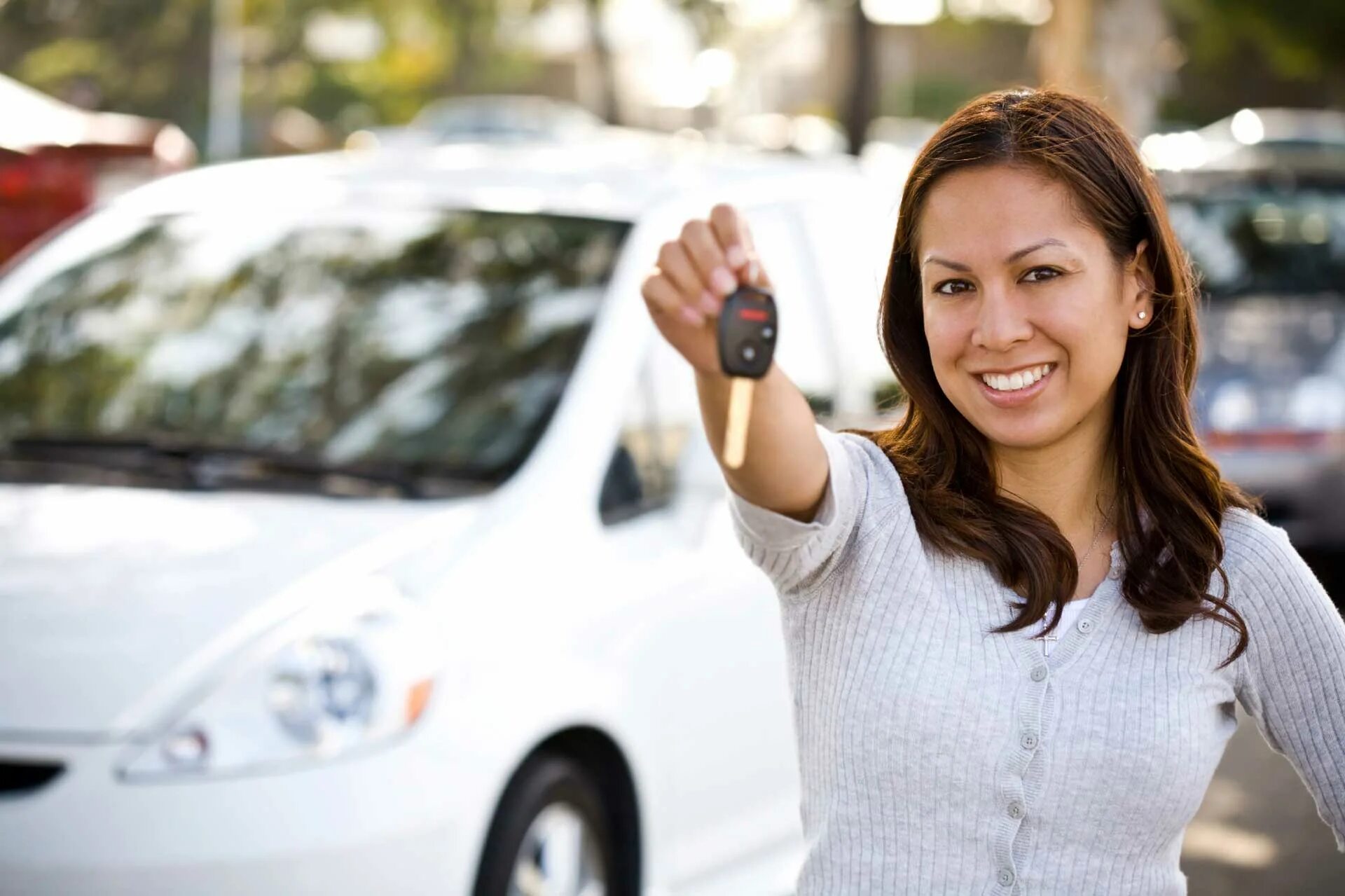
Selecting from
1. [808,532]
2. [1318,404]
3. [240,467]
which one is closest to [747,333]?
[808,532]

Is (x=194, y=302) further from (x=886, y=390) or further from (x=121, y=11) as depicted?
(x=121, y=11)

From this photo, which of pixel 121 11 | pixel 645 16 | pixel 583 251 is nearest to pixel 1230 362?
pixel 583 251

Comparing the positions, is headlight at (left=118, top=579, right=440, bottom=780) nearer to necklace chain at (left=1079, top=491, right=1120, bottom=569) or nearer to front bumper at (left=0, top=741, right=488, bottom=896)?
front bumper at (left=0, top=741, right=488, bottom=896)

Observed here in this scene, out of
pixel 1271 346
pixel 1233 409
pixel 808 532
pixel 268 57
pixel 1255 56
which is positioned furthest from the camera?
pixel 268 57

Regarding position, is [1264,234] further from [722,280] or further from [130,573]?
[722,280]

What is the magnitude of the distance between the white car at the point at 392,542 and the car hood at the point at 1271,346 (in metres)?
3.28

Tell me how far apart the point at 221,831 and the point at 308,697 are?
26cm

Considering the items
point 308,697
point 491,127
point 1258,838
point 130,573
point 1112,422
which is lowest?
point 1258,838

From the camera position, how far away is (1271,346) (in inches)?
336

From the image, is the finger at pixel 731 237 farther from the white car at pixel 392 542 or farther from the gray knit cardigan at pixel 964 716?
the white car at pixel 392 542

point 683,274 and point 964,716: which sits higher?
point 683,274

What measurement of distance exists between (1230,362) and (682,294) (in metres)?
6.96

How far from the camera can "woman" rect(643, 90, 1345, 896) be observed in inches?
84.7

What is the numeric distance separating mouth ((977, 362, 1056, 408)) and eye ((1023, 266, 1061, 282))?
93 millimetres
